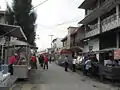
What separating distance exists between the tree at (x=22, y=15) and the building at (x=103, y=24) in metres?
8.04

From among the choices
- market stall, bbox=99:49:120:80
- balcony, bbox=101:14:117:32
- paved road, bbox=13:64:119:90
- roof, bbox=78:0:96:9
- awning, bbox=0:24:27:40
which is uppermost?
roof, bbox=78:0:96:9

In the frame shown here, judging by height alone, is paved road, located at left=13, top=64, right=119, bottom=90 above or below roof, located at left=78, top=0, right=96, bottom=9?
below

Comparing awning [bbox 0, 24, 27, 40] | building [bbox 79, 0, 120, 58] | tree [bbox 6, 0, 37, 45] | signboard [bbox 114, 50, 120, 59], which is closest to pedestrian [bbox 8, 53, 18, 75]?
awning [bbox 0, 24, 27, 40]

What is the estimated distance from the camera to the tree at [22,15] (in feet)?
111

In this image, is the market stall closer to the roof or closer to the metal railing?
the metal railing

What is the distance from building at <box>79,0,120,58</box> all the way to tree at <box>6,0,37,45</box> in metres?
8.04

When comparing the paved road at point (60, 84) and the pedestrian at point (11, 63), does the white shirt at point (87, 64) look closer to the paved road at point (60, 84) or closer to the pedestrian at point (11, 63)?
the paved road at point (60, 84)

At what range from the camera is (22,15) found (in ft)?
110

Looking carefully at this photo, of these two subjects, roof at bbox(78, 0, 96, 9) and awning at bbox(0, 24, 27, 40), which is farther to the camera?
roof at bbox(78, 0, 96, 9)

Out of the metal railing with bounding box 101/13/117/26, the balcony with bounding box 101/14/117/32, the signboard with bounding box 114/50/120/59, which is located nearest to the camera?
the signboard with bounding box 114/50/120/59

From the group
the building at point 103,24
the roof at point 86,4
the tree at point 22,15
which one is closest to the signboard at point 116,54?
the building at point 103,24

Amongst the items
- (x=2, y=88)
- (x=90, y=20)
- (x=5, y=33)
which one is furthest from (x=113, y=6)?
(x=2, y=88)

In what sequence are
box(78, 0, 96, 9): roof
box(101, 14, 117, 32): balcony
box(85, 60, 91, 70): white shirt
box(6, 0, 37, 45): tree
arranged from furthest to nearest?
box(78, 0, 96, 9): roof, box(6, 0, 37, 45): tree, box(101, 14, 117, 32): balcony, box(85, 60, 91, 70): white shirt

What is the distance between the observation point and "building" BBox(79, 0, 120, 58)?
28.6 metres
